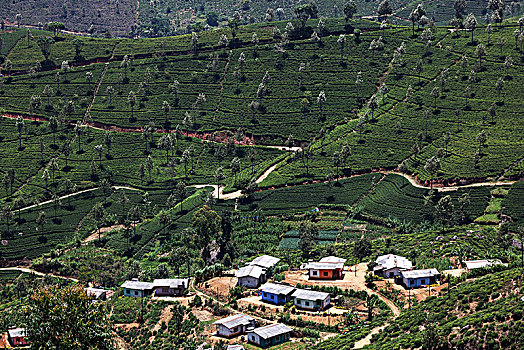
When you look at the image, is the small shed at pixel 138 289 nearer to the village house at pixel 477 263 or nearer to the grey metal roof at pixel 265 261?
the grey metal roof at pixel 265 261

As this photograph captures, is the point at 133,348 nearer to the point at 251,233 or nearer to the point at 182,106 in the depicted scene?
the point at 251,233

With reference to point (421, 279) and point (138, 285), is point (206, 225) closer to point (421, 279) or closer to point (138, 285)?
point (138, 285)

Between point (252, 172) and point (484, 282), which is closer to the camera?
point (484, 282)

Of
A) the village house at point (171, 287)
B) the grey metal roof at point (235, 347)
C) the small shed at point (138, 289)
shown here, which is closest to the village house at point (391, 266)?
the village house at point (171, 287)

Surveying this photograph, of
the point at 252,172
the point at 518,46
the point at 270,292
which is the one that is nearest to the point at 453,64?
the point at 518,46

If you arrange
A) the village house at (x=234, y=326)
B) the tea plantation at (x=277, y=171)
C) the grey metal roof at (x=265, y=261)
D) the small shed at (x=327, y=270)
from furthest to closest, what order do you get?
the grey metal roof at (x=265, y=261), the small shed at (x=327, y=270), the tea plantation at (x=277, y=171), the village house at (x=234, y=326)

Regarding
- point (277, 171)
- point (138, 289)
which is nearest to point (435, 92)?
point (277, 171)

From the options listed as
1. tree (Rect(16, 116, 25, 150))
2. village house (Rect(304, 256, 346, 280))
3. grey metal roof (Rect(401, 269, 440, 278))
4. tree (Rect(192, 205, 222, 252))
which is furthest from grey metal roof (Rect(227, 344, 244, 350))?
tree (Rect(16, 116, 25, 150))
